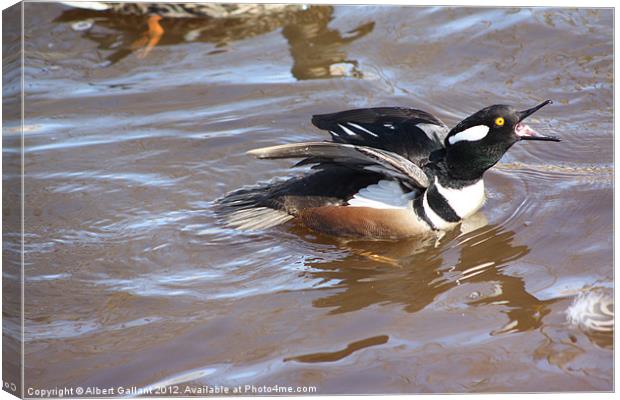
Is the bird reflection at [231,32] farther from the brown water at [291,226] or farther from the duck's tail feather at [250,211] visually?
the duck's tail feather at [250,211]

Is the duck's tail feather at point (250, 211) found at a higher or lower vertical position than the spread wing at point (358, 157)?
lower

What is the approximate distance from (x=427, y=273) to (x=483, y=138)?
36.4 inches

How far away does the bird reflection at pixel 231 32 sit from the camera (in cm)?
813

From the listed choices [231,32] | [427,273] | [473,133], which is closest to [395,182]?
[473,133]

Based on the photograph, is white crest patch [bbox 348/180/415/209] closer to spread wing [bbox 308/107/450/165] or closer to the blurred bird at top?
spread wing [bbox 308/107/450/165]

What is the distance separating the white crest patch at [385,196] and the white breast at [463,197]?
0.74ft

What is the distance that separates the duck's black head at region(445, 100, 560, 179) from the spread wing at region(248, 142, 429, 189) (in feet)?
0.93

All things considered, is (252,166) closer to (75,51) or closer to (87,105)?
(87,105)

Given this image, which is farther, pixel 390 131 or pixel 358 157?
pixel 390 131

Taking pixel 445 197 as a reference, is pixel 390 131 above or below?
above

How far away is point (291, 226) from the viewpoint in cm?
605

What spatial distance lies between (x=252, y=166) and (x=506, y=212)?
1886 millimetres

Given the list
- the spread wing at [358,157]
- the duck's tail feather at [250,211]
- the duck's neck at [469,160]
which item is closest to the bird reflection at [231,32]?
the duck's tail feather at [250,211]

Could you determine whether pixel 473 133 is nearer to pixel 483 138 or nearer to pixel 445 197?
pixel 483 138
